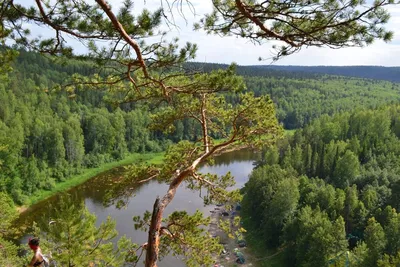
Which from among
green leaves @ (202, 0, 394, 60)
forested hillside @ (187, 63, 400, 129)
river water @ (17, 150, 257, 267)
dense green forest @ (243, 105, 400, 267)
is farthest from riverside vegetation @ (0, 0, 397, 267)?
forested hillside @ (187, 63, 400, 129)

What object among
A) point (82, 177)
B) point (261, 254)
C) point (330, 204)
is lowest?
point (261, 254)

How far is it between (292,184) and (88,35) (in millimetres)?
23696

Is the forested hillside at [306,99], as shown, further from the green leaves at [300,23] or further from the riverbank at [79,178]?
the green leaves at [300,23]

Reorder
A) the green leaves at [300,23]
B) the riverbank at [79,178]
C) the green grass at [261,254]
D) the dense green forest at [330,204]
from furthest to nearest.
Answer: the riverbank at [79,178]
the green grass at [261,254]
the dense green forest at [330,204]
the green leaves at [300,23]

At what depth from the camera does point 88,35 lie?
5.00 m

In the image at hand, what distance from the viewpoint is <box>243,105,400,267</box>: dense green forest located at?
1939 centimetres

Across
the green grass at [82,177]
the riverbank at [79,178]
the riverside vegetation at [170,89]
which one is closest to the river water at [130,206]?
the riverbank at [79,178]

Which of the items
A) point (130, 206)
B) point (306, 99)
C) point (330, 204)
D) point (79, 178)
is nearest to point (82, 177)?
point (79, 178)

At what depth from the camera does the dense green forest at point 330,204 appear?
1939cm

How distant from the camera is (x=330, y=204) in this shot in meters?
24.7

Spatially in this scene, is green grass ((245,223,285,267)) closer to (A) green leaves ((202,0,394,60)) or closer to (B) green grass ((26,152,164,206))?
(B) green grass ((26,152,164,206))

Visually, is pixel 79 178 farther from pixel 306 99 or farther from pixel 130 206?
pixel 306 99

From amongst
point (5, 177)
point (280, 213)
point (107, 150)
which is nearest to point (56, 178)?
point (5, 177)

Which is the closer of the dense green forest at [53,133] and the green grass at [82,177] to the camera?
the green grass at [82,177]
